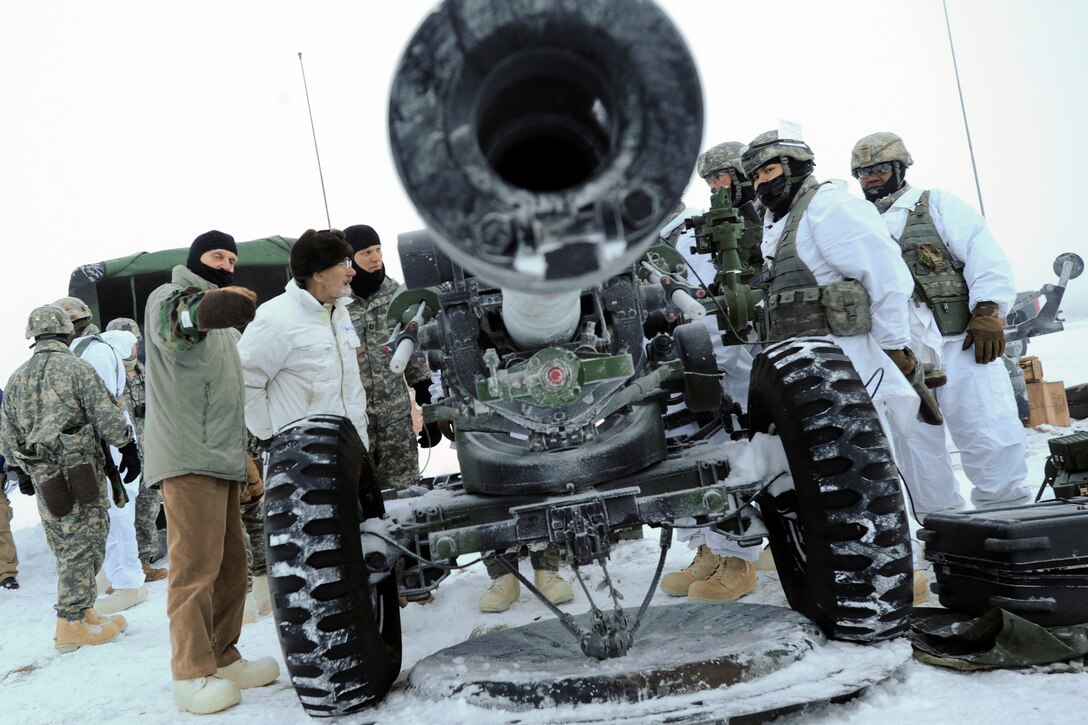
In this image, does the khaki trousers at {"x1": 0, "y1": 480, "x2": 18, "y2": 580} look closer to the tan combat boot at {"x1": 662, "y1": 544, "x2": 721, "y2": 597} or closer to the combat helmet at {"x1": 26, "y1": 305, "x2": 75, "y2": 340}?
the combat helmet at {"x1": 26, "y1": 305, "x2": 75, "y2": 340}

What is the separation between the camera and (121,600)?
296 inches

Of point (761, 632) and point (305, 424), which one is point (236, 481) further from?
point (761, 632)

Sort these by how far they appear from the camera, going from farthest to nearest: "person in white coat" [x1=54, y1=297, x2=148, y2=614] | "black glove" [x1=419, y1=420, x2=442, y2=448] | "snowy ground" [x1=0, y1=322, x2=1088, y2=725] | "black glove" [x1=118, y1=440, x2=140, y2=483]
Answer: "person in white coat" [x1=54, y1=297, x2=148, y2=614] → "black glove" [x1=118, y1=440, x2=140, y2=483] → "black glove" [x1=419, y1=420, x2=442, y2=448] → "snowy ground" [x1=0, y1=322, x2=1088, y2=725]

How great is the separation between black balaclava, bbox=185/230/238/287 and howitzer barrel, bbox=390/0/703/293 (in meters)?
A: 3.25

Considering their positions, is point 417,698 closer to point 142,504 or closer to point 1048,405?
point 142,504

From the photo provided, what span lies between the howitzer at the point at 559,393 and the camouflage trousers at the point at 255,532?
1.90 m

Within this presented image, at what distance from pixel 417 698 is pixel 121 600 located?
5.04m

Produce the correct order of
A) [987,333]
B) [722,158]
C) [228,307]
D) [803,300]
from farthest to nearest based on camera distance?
[722,158] → [987,333] → [803,300] → [228,307]

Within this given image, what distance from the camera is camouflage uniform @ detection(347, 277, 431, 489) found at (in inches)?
243

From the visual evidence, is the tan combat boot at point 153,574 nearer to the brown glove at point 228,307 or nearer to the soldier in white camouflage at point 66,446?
the soldier in white camouflage at point 66,446

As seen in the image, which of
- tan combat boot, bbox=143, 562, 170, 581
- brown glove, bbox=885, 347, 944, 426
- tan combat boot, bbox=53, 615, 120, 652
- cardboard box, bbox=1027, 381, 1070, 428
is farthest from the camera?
cardboard box, bbox=1027, 381, 1070, 428

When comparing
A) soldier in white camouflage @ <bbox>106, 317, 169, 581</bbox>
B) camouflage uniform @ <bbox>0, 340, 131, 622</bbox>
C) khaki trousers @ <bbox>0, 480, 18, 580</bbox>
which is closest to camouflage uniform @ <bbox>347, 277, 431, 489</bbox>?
camouflage uniform @ <bbox>0, 340, 131, 622</bbox>

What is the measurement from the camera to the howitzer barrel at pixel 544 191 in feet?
5.94

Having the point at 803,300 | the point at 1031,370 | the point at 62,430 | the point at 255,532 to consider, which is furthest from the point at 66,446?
the point at 1031,370
